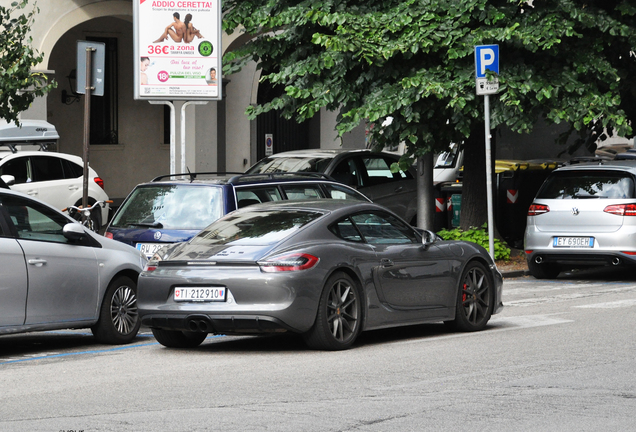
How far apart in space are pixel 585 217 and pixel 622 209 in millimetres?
528

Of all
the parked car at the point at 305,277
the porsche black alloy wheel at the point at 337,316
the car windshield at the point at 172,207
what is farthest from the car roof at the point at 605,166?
the porsche black alloy wheel at the point at 337,316

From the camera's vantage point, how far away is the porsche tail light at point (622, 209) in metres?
15.7

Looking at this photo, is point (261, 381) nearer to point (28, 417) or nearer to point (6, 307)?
point (28, 417)

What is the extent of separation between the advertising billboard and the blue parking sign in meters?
3.88

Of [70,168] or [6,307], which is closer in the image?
[6,307]

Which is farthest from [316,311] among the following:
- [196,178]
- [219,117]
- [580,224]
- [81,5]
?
[219,117]

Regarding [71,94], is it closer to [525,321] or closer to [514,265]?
[514,265]

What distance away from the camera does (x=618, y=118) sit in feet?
54.2

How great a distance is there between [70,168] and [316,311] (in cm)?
1261

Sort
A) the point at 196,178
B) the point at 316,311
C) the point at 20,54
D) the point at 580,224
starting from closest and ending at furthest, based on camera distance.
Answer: the point at 316,311 → the point at 196,178 → the point at 580,224 → the point at 20,54

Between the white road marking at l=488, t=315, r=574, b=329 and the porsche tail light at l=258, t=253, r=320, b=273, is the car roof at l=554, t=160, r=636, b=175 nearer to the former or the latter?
the white road marking at l=488, t=315, r=574, b=329

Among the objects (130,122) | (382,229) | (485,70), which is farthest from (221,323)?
(130,122)

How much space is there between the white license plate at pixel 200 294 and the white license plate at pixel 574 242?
8124 millimetres

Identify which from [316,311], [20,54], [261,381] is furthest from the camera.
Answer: [20,54]
